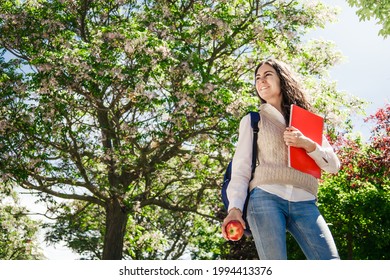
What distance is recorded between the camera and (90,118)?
14523 millimetres

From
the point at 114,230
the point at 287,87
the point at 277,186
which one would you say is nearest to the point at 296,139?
the point at 277,186

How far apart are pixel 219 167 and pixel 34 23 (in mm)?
6907

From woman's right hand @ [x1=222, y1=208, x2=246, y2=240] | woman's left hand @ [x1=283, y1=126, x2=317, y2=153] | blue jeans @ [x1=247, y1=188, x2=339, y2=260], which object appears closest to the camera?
blue jeans @ [x1=247, y1=188, x2=339, y2=260]

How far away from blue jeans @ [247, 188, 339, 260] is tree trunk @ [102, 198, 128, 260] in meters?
11.5

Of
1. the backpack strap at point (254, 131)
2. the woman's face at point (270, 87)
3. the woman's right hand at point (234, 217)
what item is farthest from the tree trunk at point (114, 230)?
the woman's right hand at point (234, 217)

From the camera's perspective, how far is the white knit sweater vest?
8.85 feet

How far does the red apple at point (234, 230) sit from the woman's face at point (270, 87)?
88cm

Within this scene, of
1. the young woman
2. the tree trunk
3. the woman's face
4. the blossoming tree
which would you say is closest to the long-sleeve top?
the young woman

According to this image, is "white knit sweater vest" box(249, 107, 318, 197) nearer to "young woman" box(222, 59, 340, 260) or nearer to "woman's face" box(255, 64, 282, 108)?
"young woman" box(222, 59, 340, 260)

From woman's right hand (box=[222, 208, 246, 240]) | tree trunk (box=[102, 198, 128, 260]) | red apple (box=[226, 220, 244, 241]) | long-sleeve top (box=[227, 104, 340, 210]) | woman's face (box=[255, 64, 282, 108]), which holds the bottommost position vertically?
red apple (box=[226, 220, 244, 241])

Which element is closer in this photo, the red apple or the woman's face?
the red apple
